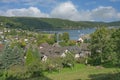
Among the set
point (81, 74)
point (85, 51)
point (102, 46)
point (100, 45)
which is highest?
point (100, 45)

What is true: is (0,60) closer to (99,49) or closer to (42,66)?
(42,66)

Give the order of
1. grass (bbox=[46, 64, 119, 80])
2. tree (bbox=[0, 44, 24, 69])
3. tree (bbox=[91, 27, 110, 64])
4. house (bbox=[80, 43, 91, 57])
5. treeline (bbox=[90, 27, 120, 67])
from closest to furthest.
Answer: grass (bbox=[46, 64, 119, 80]), treeline (bbox=[90, 27, 120, 67]), tree (bbox=[0, 44, 24, 69]), tree (bbox=[91, 27, 110, 64]), house (bbox=[80, 43, 91, 57])

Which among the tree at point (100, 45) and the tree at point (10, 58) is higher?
the tree at point (100, 45)

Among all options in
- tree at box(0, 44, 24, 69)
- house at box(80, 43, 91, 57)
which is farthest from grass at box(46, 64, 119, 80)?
tree at box(0, 44, 24, 69)

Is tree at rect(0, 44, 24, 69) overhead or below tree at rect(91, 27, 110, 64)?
below

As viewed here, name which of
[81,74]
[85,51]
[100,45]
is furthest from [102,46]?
[81,74]

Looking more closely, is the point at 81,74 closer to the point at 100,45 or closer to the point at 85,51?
the point at 100,45

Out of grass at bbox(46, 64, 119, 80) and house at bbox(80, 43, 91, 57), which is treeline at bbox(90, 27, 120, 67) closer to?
grass at bbox(46, 64, 119, 80)

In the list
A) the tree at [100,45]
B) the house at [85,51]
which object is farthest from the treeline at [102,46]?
the house at [85,51]

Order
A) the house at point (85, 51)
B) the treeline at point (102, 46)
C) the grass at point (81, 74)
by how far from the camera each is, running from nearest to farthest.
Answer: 1. the grass at point (81, 74)
2. the treeline at point (102, 46)
3. the house at point (85, 51)

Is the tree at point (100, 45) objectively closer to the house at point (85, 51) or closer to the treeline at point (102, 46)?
the treeline at point (102, 46)

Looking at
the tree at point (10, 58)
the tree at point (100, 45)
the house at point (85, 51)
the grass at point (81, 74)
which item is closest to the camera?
the grass at point (81, 74)
